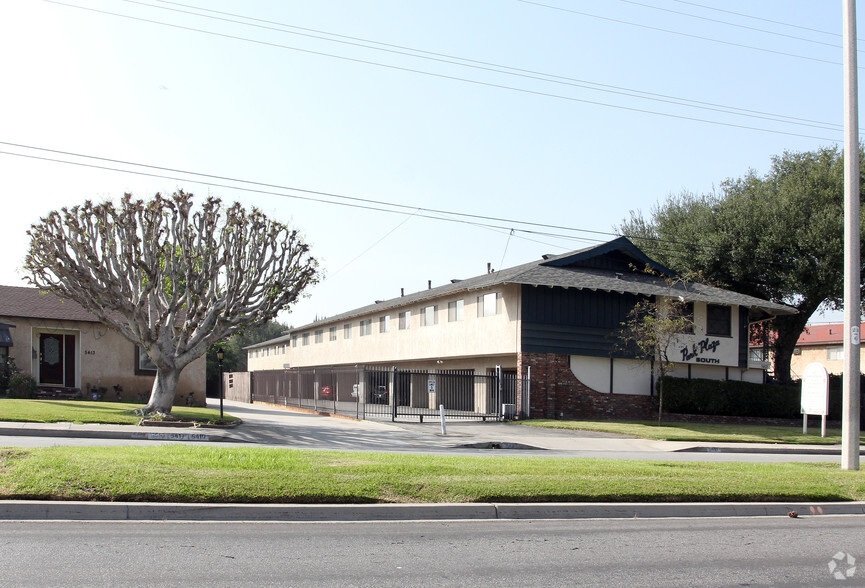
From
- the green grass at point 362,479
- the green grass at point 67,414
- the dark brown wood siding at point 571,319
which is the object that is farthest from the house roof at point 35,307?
the green grass at point 362,479

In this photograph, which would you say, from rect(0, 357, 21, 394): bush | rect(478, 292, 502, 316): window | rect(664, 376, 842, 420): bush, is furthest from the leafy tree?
rect(0, 357, 21, 394): bush

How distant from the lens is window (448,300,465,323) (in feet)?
115

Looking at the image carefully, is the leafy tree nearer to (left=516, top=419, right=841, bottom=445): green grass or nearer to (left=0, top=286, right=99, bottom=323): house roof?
(left=516, top=419, right=841, bottom=445): green grass

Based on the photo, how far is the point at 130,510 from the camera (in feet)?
26.6

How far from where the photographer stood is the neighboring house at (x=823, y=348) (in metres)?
55.7

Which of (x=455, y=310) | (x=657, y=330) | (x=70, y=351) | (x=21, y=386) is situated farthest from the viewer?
(x=455, y=310)

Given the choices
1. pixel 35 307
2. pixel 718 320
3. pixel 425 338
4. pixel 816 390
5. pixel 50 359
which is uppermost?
pixel 35 307

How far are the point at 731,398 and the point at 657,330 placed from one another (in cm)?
656

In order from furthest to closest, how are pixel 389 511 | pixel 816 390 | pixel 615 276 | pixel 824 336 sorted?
pixel 824 336 < pixel 615 276 < pixel 816 390 < pixel 389 511

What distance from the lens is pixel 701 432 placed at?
26.5 meters

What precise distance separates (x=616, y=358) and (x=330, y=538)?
25.4 metres

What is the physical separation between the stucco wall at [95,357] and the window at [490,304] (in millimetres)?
12140

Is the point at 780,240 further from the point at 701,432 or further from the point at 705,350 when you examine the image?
the point at 701,432

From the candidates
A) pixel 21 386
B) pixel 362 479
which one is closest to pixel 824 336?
pixel 21 386
